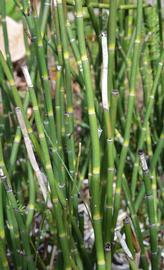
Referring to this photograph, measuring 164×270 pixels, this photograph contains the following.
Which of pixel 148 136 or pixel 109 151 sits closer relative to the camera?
pixel 109 151

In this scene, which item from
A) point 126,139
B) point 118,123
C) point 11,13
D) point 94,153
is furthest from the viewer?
point 11,13

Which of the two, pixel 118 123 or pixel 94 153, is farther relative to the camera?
pixel 118 123

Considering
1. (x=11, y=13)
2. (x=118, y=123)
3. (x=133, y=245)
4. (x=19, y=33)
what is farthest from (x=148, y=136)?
(x=11, y=13)

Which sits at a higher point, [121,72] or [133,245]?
[121,72]

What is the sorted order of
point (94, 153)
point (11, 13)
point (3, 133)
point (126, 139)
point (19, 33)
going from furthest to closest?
point (11, 13) < point (19, 33) < point (3, 133) < point (126, 139) < point (94, 153)

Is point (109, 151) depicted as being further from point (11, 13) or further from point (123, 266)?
point (11, 13)

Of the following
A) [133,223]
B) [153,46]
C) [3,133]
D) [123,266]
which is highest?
[153,46]

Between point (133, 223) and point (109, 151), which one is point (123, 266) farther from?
point (109, 151)

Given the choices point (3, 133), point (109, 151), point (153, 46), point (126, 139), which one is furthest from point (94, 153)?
point (153, 46)

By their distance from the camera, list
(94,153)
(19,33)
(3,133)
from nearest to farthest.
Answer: (94,153), (3,133), (19,33)
